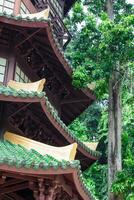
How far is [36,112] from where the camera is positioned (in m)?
10.3

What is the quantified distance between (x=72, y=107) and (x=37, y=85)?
14.4ft

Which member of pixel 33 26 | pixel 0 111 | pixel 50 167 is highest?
pixel 33 26

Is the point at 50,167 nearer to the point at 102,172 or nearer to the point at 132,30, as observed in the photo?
the point at 132,30

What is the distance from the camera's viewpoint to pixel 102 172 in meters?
22.9

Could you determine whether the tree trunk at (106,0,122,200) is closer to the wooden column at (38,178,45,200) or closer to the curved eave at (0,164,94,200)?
the curved eave at (0,164,94,200)

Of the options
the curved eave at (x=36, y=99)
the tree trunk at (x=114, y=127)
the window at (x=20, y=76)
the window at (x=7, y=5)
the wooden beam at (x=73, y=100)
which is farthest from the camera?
the tree trunk at (x=114, y=127)

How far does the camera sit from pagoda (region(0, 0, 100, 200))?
8.51m

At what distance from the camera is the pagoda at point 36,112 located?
851cm

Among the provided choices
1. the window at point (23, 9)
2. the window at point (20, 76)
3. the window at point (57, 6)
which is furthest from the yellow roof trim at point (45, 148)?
the window at point (57, 6)

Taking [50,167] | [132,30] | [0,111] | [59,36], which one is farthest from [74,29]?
[50,167]

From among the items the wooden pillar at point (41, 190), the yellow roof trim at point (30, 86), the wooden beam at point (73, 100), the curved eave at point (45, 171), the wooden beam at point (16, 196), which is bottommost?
the wooden beam at point (16, 196)

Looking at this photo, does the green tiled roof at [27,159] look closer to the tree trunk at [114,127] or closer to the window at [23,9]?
the tree trunk at [114,127]

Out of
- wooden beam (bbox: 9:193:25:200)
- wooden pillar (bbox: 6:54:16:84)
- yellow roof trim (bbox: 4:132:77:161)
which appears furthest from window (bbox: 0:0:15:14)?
wooden beam (bbox: 9:193:25:200)

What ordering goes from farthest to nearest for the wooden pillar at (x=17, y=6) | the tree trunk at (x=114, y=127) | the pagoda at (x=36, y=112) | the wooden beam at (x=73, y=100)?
1. the tree trunk at (x=114, y=127)
2. the wooden beam at (x=73, y=100)
3. the wooden pillar at (x=17, y=6)
4. the pagoda at (x=36, y=112)
